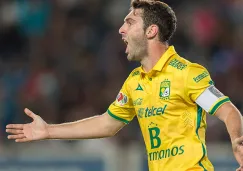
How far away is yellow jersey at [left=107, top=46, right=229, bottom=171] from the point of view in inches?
233

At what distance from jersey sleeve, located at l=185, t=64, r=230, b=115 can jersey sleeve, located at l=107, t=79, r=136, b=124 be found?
71cm

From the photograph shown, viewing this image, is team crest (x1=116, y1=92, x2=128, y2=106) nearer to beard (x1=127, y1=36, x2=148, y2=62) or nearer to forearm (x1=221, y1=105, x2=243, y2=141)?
beard (x1=127, y1=36, x2=148, y2=62)

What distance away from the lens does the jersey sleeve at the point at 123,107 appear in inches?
256

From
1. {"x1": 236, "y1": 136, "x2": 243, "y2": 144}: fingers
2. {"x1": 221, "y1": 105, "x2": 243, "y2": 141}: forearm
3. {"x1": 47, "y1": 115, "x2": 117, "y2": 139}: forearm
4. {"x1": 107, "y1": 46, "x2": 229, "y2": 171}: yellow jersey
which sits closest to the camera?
{"x1": 236, "y1": 136, "x2": 243, "y2": 144}: fingers

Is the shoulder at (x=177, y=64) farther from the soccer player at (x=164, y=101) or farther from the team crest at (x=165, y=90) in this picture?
the team crest at (x=165, y=90)

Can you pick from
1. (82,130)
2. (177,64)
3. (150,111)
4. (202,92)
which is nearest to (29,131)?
(82,130)

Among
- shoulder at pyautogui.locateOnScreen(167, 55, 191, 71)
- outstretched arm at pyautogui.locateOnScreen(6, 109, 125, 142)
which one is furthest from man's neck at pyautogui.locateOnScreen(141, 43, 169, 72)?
outstretched arm at pyautogui.locateOnScreen(6, 109, 125, 142)

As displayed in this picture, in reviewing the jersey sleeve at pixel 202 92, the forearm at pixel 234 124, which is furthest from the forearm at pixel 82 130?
the forearm at pixel 234 124

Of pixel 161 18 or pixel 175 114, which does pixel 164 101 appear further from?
pixel 161 18

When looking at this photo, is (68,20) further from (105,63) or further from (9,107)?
(9,107)

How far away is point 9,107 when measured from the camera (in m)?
12.0

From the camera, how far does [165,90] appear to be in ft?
19.9

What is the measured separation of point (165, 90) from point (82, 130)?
37.4 inches

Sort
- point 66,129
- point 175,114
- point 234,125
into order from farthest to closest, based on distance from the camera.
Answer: point 66,129 < point 175,114 < point 234,125
